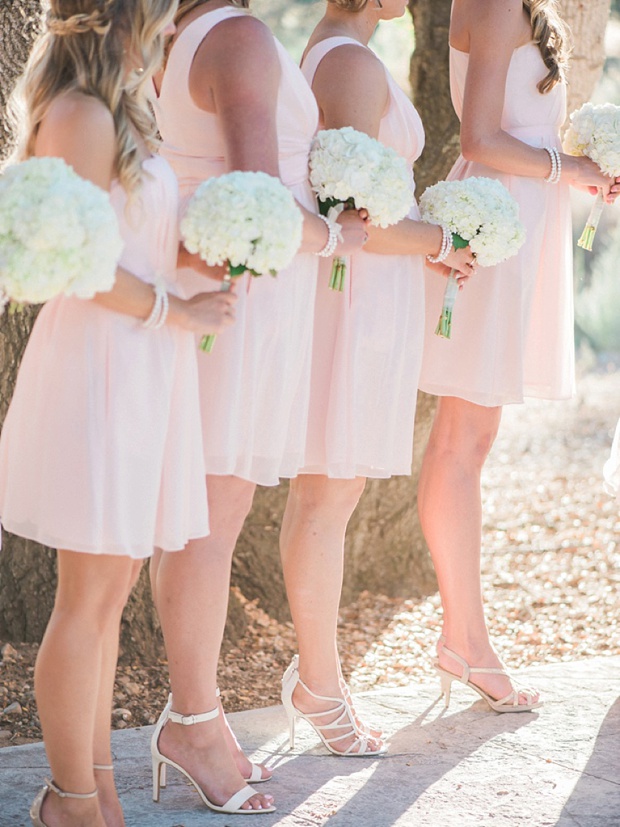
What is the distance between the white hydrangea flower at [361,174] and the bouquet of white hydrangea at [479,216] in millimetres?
287

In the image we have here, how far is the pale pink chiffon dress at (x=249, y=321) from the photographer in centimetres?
308

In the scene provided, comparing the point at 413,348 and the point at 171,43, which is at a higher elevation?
the point at 171,43

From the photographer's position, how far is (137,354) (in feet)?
8.80

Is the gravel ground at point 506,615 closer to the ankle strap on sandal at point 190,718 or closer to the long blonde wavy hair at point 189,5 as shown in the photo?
the ankle strap on sandal at point 190,718

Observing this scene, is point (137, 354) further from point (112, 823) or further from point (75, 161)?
point (112, 823)

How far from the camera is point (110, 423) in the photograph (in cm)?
264

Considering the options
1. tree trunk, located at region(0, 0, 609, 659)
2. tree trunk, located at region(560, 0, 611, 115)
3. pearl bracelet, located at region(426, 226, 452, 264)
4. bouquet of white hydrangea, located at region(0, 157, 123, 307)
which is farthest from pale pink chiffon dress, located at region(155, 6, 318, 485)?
tree trunk, located at region(560, 0, 611, 115)

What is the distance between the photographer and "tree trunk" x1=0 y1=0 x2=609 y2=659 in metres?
4.39

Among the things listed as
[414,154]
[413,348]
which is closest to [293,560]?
[413,348]

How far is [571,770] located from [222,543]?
126cm

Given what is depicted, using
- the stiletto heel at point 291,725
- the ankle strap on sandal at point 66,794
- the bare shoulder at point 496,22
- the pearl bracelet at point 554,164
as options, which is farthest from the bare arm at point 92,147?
the pearl bracelet at point 554,164

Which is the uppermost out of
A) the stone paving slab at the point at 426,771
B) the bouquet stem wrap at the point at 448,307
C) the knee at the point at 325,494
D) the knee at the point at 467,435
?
the bouquet stem wrap at the point at 448,307

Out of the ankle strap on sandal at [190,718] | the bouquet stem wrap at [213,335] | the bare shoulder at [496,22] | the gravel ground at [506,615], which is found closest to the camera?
the bouquet stem wrap at [213,335]

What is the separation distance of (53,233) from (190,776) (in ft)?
5.04
